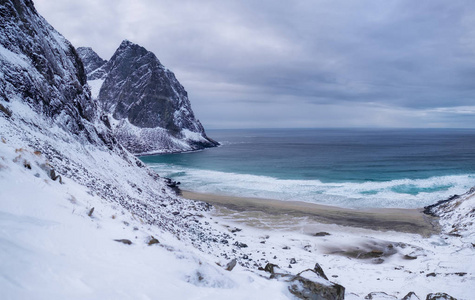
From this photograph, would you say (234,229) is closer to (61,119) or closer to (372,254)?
(372,254)

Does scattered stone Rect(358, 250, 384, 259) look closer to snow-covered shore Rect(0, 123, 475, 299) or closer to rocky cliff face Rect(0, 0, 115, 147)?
snow-covered shore Rect(0, 123, 475, 299)

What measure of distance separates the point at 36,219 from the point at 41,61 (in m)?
21.9

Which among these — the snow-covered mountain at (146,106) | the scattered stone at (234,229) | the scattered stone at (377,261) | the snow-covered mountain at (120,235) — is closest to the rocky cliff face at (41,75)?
the snow-covered mountain at (120,235)

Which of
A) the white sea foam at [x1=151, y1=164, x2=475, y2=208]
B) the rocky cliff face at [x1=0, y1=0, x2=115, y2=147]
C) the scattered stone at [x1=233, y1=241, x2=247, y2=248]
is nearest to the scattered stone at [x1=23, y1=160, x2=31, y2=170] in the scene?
the rocky cliff face at [x1=0, y1=0, x2=115, y2=147]

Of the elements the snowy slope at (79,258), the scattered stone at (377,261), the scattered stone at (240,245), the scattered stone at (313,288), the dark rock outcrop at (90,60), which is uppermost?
the dark rock outcrop at (90,60)

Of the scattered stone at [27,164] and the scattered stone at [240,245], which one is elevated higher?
the scattered stone at [27,164]

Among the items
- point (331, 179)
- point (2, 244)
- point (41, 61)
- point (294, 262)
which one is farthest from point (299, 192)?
point (2, 244)

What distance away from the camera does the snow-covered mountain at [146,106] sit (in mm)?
101438

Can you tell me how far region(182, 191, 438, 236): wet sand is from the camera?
2414cm

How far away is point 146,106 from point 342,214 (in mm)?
102409

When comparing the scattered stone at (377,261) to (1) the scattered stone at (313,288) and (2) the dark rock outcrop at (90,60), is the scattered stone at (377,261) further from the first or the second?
(2) the dark rock outcrop at (90,60)

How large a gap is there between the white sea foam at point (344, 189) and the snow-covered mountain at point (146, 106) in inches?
2260

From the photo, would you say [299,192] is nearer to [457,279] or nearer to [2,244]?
[457,279]

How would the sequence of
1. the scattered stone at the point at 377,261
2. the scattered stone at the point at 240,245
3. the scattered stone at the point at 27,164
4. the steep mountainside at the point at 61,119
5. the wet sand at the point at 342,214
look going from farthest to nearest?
the wet sand at the point at 342,214, the scattered stone at the point at 240,245, the scattered stone at the point at 377,261, the steep mountainside at the point at 61,119, the scattered stone at the point at 27,164
